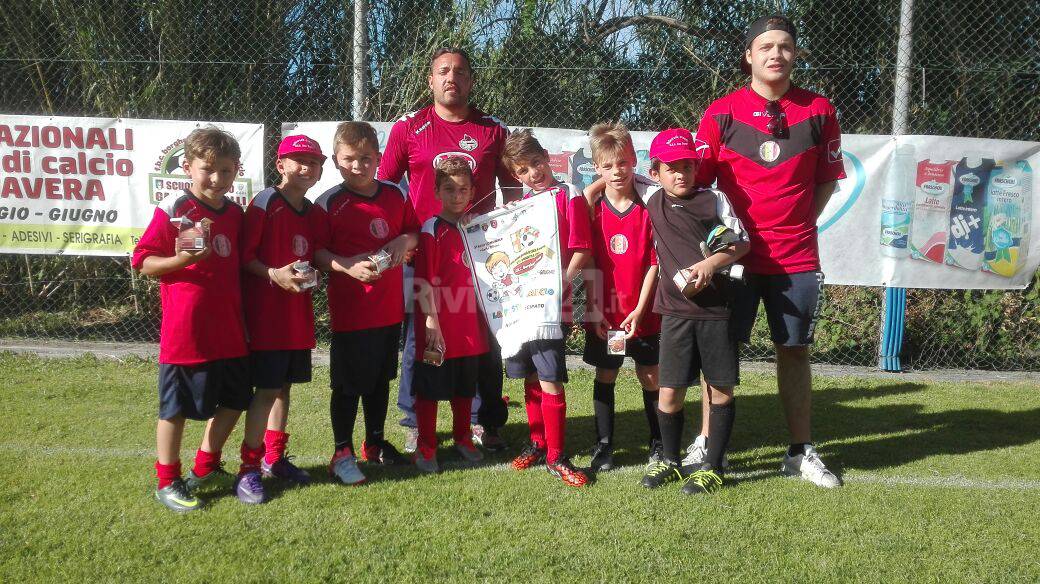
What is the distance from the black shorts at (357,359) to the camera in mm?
3699

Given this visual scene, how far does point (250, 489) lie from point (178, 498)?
0.91ft

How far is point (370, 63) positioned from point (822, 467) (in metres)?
4.52

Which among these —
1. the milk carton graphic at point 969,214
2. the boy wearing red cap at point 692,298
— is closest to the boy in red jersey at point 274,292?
the boy wearing red cap at point 692,298

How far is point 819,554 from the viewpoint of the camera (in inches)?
115

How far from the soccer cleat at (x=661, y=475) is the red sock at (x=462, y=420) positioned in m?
0.93

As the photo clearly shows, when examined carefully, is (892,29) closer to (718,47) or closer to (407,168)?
(718,47)

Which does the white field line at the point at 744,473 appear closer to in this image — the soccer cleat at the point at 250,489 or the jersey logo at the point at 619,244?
the soccer cleat at the point at 250,489

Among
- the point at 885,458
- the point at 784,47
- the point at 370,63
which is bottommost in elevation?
the point at 885,458

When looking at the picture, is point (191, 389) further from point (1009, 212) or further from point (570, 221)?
point (1009, 212)

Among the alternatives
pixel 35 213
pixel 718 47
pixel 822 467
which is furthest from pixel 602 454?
pixel 35 213

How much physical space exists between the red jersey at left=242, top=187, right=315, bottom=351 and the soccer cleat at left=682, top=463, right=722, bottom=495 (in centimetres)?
180

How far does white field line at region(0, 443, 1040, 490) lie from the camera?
147 inches

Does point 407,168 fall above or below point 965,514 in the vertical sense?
above

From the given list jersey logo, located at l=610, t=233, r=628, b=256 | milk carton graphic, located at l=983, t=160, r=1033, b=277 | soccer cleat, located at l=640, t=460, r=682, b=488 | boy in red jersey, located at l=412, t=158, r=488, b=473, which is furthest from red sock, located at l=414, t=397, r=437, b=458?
milk carton graphic, located at l=983, t=160, r=1033, b=277
